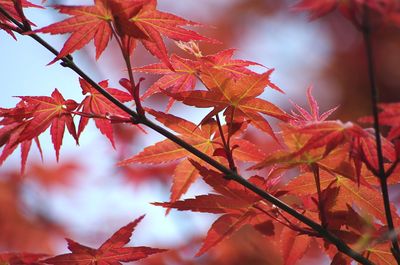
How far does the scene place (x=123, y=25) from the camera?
900 millimetres

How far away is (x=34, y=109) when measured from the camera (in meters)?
0.99

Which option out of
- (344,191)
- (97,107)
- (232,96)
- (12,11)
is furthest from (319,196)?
(12,11)

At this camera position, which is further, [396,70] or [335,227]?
[396,70]

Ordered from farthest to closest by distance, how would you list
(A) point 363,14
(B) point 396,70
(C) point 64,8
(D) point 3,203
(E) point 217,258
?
1. (D) point 3,203
2. (B) point 396,70
3. (E) point 217,258
4. (C) point 64,8
5. (A) point 363,14

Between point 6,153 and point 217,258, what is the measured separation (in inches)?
63.3

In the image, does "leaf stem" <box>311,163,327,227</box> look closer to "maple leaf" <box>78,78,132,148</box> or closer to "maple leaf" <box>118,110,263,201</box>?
"maple leaf" <box>118,110,263,201</box>

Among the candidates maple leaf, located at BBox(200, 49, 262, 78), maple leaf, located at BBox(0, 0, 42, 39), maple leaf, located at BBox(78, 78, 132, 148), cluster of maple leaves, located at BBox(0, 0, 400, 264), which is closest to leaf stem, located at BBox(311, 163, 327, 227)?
cluster of maple leaves, located at BBox(0, 0, 400, 264)

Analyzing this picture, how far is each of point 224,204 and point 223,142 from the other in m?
0.11

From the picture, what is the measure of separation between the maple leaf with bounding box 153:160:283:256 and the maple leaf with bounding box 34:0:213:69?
9.0 inches

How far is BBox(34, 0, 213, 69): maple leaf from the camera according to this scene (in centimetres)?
88

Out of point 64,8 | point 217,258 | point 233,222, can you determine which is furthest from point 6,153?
point 217,258

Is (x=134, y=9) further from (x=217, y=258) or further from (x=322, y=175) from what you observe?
(x=217, y=258)

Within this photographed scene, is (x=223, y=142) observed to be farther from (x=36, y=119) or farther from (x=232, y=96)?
(x=36, y=119)

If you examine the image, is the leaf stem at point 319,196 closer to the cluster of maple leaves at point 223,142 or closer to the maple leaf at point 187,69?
the cluster of maple leaves at point 223,142
